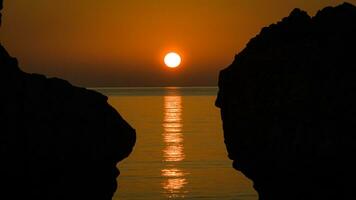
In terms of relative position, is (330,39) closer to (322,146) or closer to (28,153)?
(322,146)

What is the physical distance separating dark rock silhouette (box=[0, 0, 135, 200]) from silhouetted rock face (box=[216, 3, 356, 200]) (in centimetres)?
649

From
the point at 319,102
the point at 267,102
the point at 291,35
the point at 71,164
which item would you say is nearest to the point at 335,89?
the point at 319,102

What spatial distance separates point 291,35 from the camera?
28828mm

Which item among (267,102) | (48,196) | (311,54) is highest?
(311,54)

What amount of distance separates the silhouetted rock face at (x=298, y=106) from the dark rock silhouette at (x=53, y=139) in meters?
6.49

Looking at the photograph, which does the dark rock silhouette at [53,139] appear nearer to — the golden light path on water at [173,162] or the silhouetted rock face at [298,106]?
the silhouetted rock face at [298,106]

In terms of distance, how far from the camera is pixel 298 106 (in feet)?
80.2

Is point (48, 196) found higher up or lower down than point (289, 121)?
lower down

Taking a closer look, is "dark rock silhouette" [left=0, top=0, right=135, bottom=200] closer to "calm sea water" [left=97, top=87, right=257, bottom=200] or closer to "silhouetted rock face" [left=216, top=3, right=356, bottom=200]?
"silhouetted rock face" [left=216, top=3, right=356, bottom=200]

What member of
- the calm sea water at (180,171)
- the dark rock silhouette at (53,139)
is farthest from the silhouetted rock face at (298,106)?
the calm sea water at (180,171)

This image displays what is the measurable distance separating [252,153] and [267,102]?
293 centimetres

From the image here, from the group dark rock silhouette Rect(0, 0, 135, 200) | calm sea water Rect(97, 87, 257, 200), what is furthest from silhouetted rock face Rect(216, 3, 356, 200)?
calm sea water Rect(97, 87, 257, 200)

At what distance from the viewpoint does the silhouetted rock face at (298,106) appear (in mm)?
23031

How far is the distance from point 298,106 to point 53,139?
10.6 meters
